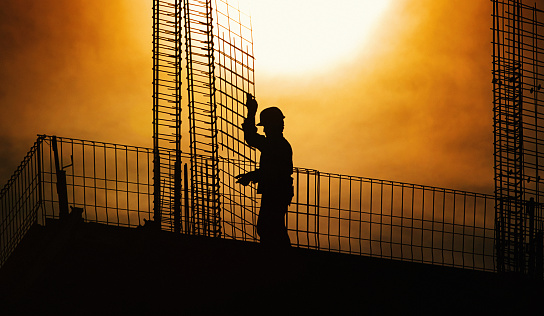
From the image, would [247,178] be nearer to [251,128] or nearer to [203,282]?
[251,128]

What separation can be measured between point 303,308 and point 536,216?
253 inches

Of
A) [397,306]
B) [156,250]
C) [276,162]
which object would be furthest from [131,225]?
[397,306]

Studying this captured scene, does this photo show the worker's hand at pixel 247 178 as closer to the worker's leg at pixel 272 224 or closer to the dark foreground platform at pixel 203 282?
the worker's leg at pixel 272 224

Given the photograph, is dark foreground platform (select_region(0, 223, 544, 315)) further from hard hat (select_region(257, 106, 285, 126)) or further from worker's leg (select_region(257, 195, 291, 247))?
hard hat (select_region(257, 106, 285, 126))

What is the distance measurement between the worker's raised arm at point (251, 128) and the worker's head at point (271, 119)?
0.40 feet

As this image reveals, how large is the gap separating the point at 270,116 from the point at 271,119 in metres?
0.04

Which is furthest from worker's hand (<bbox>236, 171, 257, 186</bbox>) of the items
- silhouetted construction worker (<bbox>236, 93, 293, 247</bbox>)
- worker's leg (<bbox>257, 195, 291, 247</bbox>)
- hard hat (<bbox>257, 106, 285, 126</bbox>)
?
hard hat (<bbox>257, 106, 285, 126</bbox>)

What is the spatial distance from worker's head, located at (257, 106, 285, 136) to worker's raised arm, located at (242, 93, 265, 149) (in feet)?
0.40

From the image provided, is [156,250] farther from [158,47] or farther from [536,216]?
[536,216]

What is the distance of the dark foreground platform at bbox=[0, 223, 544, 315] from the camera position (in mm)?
10594

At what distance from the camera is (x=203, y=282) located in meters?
11.0

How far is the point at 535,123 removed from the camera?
17969mm

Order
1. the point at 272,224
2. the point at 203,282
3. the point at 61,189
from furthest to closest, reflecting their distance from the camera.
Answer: the point at 61,189
the point at 272,224
the point at 203,282

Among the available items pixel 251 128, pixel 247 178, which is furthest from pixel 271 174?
pixel 251 128
